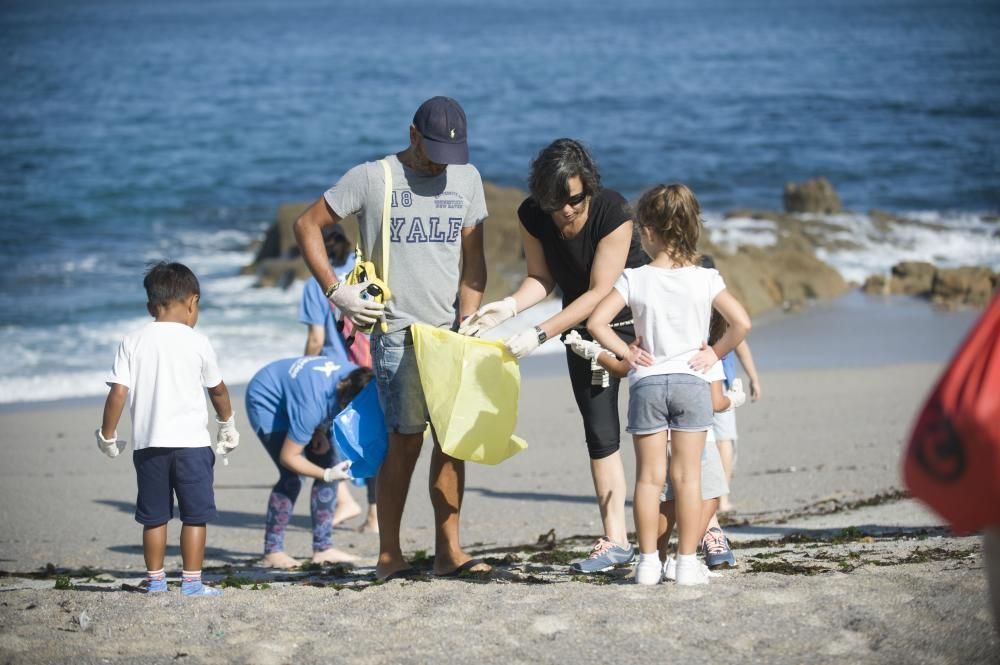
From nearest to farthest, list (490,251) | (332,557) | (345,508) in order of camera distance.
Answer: (332,557) < (345,508) < (490,251)

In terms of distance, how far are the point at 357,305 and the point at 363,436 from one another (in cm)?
68

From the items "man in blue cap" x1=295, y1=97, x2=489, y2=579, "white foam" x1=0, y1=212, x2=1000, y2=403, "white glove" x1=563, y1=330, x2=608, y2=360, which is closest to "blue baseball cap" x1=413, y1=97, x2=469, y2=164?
"man in blue cap" x1=295, y1=97, x2=489, y2=579

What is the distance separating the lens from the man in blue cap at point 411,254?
4.52 meters

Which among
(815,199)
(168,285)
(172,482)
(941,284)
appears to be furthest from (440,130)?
(815,199)

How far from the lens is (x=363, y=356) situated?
21.7 ft

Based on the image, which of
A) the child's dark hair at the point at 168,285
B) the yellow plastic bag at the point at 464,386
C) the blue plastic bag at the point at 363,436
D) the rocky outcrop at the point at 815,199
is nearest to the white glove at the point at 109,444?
the child's dark hair at the point at 168,285

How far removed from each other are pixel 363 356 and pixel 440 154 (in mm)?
2374

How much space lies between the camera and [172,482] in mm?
4625

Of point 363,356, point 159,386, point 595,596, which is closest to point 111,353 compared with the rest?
point 363,356

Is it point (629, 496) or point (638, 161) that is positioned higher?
point (638, 161)

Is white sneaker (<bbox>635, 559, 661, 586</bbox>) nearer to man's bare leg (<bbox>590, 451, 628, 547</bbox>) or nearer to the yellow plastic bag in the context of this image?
man's bare leg (<bbox>590, 451, 628, 547</bbox>)

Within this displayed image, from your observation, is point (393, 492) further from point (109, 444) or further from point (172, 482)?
point (109, 444)

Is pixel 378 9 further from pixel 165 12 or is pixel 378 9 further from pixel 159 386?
pixel 159 386

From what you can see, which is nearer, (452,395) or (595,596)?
(595,596)
